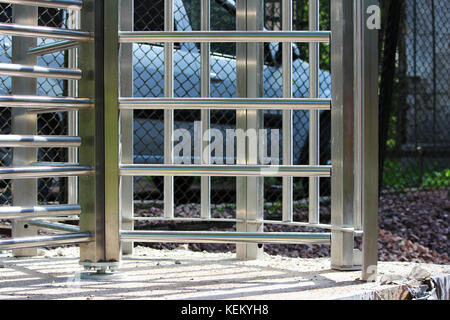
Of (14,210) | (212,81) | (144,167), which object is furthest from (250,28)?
(212,81)

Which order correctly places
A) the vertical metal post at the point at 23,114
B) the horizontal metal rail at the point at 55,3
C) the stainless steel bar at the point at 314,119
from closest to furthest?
1. the horizontal metal rail at the point at 55,3
2. the stainless steel bar at the point at 314,119
3. the vertical metal post at the point at 23,114

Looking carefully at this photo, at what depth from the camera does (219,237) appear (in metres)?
3.13

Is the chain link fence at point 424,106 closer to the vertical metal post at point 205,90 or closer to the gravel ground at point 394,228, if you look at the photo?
the gravel ground at point 394,228

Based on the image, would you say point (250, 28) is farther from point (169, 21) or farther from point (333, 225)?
point (333, 225)

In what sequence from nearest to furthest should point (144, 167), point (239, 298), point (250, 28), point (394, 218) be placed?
1. point (239, 298)
2. point (144, 167)
3. point (250, 28)
4. point (394, 218)

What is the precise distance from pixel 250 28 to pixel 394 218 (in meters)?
4.29

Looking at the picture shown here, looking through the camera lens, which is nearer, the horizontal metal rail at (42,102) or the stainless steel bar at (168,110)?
the horizontal metal rail at (42,102)

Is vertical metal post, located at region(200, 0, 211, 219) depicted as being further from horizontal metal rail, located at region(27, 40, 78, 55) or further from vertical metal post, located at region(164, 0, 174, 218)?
horizontal metal rail, located at region(27, 40, 78, 55)

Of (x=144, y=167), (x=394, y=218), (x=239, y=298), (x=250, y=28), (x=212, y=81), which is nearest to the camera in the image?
(x=239, y=298)

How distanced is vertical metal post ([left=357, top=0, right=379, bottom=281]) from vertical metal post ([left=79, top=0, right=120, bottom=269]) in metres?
1.10

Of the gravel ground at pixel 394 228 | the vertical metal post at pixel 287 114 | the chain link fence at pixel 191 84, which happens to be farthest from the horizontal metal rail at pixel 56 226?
the chain link fence at pixel 191 84

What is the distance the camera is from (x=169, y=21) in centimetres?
374

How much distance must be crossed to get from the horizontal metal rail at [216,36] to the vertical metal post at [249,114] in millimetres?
398

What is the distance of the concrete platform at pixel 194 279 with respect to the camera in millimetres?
2732
